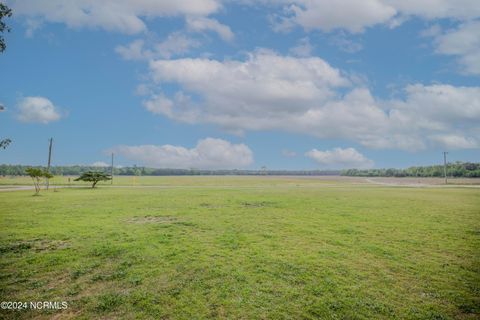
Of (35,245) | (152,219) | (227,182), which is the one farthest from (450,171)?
(35,245)

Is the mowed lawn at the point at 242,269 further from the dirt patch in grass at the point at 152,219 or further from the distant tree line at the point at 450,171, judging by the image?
the distant tree line at the point at 450,171

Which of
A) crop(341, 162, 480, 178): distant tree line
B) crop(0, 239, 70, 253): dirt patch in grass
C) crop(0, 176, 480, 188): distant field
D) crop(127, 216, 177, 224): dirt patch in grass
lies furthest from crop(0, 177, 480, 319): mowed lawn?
crop(341, 162, 480, 178): distant tree line

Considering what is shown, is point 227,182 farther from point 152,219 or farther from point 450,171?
point 450,171

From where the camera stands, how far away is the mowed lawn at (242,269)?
798cm

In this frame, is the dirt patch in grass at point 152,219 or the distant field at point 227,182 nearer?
the dirt patch in grass at point 152,219

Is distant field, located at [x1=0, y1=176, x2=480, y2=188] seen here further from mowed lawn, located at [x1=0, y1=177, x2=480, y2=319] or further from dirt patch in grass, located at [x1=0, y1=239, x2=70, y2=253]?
dirt patch in grass, located at [x1=0, y1=239, x2=70, y2=253]

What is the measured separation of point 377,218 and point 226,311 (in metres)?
16.4

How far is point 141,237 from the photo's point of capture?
1436 centimetres

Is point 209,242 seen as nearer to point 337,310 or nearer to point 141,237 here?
point 141,237

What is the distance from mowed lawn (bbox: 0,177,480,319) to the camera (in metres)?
7.98

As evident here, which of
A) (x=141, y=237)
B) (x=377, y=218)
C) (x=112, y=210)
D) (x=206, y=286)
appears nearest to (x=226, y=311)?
(x=206, y=286)

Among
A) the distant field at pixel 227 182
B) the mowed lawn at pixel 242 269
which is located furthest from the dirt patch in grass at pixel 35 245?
the distant field at pixel 227 182

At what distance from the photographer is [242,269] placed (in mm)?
10250

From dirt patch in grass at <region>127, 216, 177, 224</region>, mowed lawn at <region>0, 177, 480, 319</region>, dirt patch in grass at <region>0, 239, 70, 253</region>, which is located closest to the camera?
mowed lawn at <region>0, 177, 480, 319</region>
